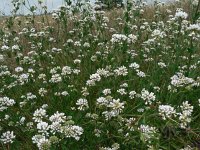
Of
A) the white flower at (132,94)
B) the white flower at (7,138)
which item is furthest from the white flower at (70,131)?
the white flower at (132,94)

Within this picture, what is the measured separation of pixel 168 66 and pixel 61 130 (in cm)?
305

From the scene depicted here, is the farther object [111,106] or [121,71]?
[121,71]

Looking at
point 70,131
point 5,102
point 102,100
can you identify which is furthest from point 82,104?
point 70,131

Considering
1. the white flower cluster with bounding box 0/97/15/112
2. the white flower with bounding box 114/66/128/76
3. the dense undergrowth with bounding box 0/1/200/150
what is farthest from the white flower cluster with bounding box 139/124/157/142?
the white flower cluster with bounding box 0/97/15/112

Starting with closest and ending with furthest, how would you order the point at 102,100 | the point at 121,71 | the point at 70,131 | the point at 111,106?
the point at 70,131 < the point at 111,106 < the point at 102,100 < the point at 121,71

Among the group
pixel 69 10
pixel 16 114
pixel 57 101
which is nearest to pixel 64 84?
pixel 57 101

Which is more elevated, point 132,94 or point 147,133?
point 132,94

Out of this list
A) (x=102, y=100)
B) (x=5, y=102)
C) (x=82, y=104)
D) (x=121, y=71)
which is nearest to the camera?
(x=102, y=100)

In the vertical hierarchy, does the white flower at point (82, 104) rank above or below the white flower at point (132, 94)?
below

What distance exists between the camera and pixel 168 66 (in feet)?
19.3

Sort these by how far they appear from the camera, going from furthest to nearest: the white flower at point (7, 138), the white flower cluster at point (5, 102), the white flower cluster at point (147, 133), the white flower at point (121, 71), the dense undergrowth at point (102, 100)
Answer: the white flower at point (121, 71) → the white flower cluster at point (5, 102) → the white flower at point (7, 138) → the dense undergrowth at point (102, 100) → the white flower cluster at point (147, 133)

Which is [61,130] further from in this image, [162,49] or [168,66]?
[162,49]

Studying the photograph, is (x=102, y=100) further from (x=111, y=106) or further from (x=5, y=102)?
(x=5, y=102)

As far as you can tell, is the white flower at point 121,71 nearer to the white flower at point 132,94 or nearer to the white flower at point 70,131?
the white flower at point 132,94
